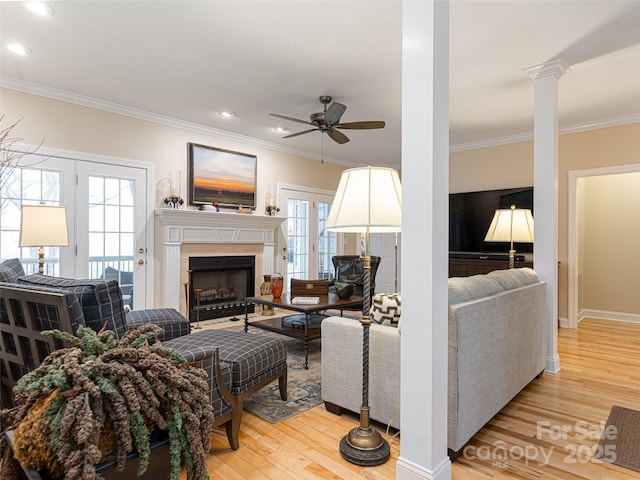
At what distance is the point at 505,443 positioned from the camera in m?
2.11

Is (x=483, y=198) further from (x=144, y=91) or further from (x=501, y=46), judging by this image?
(x=144, y=91)

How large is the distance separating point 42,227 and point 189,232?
1.93m

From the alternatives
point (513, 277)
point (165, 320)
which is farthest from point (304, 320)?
point (513, 277)

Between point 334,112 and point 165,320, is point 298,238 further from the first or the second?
point 165,320

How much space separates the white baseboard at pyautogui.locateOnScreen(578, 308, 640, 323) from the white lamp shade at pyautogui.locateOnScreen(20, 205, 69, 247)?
642 centimetres

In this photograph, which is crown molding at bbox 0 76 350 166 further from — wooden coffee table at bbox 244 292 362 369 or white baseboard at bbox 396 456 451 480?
white baseboard at bbox 396 456 451 480

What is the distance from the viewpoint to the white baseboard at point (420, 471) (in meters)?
1.64

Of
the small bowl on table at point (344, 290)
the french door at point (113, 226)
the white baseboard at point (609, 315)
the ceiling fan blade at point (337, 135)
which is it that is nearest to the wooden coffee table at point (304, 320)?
the small bowl on table at point (344, 290)

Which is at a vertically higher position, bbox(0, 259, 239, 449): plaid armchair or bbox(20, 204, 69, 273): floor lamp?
bbox(20, 204, 69, 273): floor lamp

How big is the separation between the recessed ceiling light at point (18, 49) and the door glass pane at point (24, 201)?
43.3 inches

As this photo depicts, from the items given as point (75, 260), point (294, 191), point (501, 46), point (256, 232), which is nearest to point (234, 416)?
point (75, 260)

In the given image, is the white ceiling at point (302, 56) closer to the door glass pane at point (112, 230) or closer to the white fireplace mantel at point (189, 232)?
the door glass pane at point (112, 230)

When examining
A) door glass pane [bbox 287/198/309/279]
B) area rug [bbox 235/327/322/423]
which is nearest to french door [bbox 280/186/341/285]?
door glass pane [bbox 287/198/309/279]

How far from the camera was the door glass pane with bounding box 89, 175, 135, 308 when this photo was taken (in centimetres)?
419
